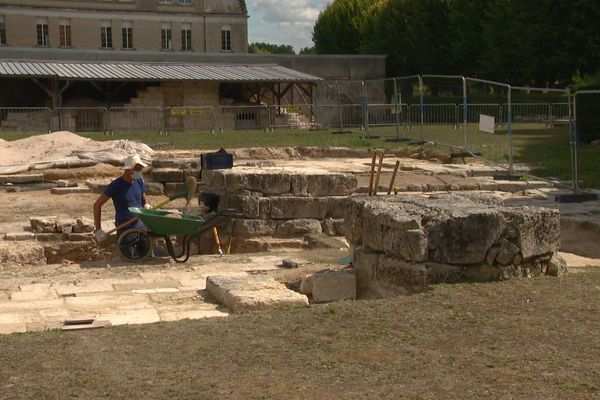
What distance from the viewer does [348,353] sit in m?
6.18

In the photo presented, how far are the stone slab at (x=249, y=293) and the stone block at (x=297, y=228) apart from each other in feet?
15.9

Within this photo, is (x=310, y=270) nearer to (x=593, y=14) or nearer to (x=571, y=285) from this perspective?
(x=571, y=285)

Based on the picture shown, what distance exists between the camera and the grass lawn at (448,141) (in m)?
22.2

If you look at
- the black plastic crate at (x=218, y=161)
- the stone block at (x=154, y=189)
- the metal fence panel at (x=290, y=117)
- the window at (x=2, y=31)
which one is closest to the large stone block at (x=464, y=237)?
the black plastic crate at (x=218, y=161)

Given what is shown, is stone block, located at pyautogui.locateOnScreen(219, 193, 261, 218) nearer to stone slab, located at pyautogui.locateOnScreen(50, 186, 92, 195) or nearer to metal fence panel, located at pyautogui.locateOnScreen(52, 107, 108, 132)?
stone slab, located at pyautogui.locateOnScreen(50, 186, 92, 195)

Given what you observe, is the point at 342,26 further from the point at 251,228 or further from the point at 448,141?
the point at 251,228

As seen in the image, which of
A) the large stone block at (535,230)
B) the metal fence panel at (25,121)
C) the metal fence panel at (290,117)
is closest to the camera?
the large stone block at (535,230)

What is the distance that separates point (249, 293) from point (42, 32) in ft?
164

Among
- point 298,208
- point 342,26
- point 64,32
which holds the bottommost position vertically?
point 298,208

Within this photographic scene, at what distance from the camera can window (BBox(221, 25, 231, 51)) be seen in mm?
60844

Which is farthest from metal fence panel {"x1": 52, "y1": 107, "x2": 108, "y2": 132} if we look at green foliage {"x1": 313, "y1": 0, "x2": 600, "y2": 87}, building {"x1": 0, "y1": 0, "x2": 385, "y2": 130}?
green foliage {"x1": 313, "y1": 0, "x2": 600, "y2": 87}

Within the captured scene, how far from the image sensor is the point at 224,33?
60.9 m

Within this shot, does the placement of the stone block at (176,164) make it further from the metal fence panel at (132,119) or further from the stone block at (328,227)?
the metal fence panel at (132,119)

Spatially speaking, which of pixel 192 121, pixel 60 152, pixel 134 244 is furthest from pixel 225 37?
pixel 134 244
